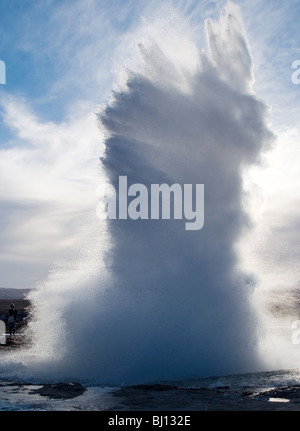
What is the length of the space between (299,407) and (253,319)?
22.8 ft

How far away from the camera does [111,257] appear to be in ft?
57.5

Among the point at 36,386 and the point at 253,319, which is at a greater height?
the point at 253,319

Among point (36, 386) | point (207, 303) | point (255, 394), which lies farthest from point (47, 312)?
point (255, 394)

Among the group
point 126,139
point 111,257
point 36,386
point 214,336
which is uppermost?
point 126,139

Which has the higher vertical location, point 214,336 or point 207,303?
point 207,303

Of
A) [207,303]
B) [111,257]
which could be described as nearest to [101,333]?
[111,257]

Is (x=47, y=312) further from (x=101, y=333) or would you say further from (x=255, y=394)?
(x=255, y=394)

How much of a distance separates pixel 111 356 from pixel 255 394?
549cm

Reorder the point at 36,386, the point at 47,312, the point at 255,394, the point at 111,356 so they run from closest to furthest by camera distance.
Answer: the point at 255,394 < the point at 36,386 < the point at 111,356 < the point at 47,312
